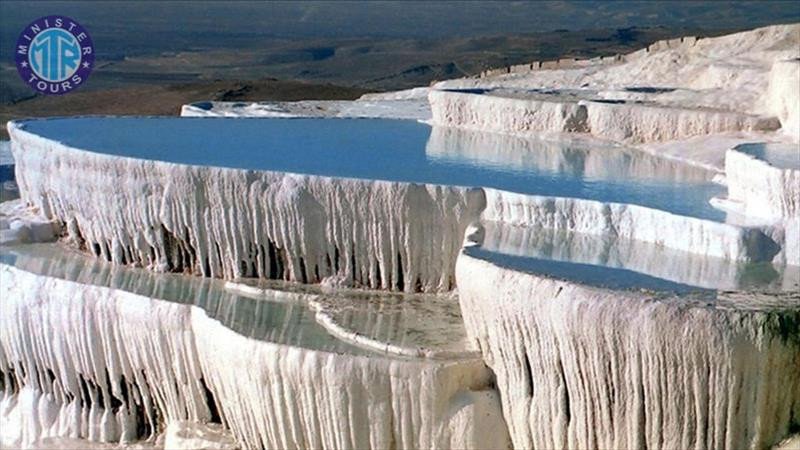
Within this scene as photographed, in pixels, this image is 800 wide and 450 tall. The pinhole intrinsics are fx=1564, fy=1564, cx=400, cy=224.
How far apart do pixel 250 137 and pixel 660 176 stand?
4.71 meters

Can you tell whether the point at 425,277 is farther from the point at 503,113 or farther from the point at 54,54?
the point at 54,54

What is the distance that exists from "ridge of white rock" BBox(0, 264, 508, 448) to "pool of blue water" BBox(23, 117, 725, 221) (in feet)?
6.82

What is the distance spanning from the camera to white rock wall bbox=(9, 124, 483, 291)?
485 inches

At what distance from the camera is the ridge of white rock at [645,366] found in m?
8.95

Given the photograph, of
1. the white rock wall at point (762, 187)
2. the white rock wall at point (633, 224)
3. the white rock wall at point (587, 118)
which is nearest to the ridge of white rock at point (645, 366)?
the white rock wall at point (633, 224)

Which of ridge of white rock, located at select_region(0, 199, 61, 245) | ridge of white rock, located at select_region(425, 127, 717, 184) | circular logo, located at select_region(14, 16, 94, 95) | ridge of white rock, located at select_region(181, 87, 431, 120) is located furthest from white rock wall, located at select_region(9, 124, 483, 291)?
circular logo, located at select_region(14, 16, 94, 95)

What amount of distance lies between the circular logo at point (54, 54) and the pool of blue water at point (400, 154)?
1846 mm

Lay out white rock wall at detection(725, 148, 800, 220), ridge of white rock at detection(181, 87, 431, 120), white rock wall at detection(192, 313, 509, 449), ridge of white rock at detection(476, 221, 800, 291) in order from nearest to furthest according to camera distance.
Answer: white rock wall at detection(192, 313, 509, 449) → ridge of white rock at detection(476, 221, 800, 291) → white rock wall at detection(725, 148, 800, 220) → ridge of white rock at detection(181, 87, 431, 120)

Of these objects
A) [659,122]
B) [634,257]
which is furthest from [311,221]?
[659,122]

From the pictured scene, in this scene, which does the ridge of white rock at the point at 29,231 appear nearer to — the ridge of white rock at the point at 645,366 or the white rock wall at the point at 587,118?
the white rock wall at the point at 587,118

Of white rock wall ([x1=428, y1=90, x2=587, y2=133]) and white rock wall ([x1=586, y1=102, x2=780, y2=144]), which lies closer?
white rock wall ([x1=586, y1=102, x2=780, y2=144])

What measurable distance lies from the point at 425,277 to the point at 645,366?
3.41m

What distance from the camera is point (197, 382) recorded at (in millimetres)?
11773

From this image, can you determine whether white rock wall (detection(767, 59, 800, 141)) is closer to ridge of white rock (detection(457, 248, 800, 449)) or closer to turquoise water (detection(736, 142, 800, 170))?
turquoise water (detection(736, 142, 800, 170))
